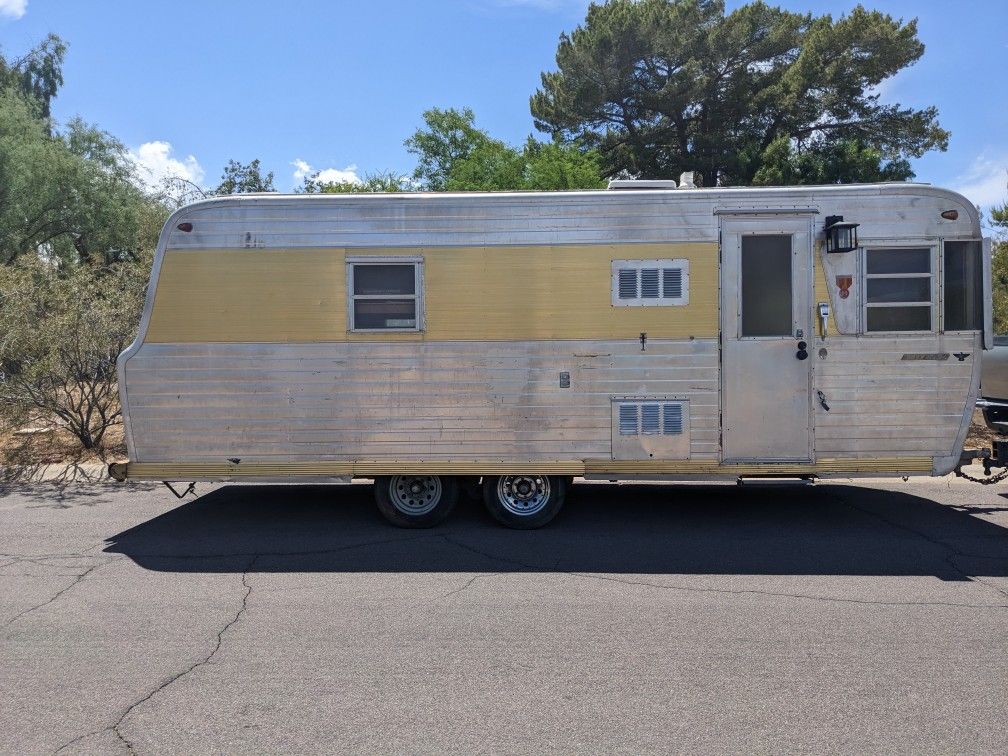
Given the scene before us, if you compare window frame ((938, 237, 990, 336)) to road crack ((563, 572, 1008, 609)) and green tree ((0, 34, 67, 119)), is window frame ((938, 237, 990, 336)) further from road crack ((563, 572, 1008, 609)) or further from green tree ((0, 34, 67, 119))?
green tree ((0, 34, 67, 119))

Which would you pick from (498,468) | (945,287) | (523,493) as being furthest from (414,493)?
(945,287)

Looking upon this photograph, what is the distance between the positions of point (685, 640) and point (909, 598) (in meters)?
1.94

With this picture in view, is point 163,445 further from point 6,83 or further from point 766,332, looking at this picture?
point 6,83

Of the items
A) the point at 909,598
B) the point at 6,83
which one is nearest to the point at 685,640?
the point at 909,598

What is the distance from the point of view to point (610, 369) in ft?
25.1

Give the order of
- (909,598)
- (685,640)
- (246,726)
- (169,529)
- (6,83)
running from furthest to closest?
(6,83) → (169,529) → (909,598) → (685,640) → (246,726)

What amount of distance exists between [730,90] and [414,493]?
22.1 metres

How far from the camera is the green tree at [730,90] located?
2450cm

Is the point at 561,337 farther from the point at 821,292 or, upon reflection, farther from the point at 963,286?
the point at 963,286

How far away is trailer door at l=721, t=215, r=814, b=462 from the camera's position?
24.9 feet

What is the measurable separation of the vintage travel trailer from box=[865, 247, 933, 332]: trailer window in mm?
18

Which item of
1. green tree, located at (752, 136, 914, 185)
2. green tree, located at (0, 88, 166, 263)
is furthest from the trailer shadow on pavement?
green tree, located at (752, 136, 914, 185)

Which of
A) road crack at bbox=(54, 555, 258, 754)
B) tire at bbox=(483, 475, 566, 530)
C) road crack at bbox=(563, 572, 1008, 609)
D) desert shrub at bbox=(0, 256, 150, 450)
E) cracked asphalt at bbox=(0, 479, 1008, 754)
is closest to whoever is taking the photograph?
road crack at bbox=(54, 555, 258, 754)

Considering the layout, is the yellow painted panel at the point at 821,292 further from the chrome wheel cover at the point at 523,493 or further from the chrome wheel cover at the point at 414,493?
the chrome wheel cover at the point at 414,493
